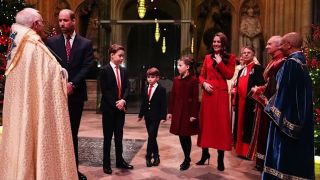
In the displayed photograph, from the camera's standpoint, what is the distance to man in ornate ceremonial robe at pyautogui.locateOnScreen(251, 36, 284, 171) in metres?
4.38

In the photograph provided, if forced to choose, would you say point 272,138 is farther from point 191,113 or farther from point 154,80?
point 154,80

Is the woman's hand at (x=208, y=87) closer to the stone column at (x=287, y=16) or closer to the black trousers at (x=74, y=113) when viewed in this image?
the black trousers at (x=74, y=113)

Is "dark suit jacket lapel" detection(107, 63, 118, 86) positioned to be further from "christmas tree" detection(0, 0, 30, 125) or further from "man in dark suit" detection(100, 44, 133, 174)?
"christmas tree" detection(0, 0, 30, 125)

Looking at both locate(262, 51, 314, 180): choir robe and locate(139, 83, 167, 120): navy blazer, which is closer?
locate(262, 51, 314, 180): choir robe

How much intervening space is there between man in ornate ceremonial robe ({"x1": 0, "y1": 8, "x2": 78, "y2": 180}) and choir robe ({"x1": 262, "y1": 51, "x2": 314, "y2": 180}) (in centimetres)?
181

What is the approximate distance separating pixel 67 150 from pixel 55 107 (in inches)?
14.7

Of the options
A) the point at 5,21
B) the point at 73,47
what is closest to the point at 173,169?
the point at 73,47

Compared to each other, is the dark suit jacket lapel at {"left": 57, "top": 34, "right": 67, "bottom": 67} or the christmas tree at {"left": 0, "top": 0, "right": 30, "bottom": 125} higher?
the christmas tree at {"left": 0, "top": 0, "right": 30, "bottom": 125}

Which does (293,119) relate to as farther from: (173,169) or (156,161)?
(156,161)

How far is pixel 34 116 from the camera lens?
135 inches

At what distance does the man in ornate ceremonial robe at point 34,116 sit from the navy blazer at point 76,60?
828mm

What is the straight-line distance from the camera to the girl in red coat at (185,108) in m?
5.16

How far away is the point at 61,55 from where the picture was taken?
172 inches

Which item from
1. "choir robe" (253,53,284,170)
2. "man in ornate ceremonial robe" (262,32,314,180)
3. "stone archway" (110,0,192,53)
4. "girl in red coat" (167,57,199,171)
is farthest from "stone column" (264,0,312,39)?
"man in ornate ceremonial robe" (262,32,314,180)
